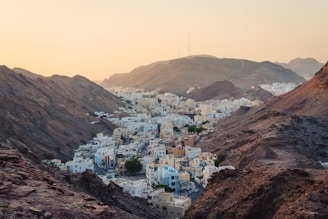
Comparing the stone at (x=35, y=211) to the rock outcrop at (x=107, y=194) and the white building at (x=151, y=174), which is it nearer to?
the rock outcrop at (x=107, y=194)

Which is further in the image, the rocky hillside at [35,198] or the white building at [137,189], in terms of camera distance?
the white building at [137,189]

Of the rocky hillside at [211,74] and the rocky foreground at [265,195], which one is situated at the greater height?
the rocky hillside at [211,74]

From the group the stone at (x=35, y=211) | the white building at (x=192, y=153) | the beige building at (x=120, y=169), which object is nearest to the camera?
the stone at (x=35, y=211)

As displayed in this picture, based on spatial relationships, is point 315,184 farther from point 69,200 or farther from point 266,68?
point 266,68

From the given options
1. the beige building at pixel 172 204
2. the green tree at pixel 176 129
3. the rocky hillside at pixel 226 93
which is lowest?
the beige building at pixel 172 204

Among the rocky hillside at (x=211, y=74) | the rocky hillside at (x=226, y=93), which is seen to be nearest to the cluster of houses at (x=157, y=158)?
the rocky hillside at (x=226, y=93)

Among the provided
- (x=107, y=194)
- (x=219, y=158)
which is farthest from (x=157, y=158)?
(x=107, y=194)

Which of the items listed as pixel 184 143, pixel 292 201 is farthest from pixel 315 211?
pixel 184 143
